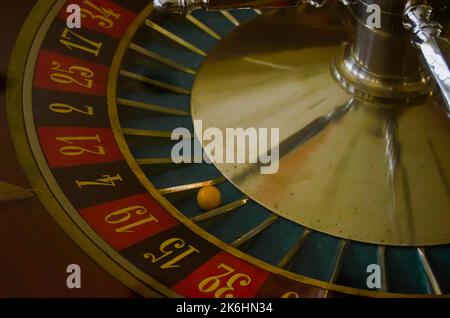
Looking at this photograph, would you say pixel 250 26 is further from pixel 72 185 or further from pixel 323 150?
pixel 72 185

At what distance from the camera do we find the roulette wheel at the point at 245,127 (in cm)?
113

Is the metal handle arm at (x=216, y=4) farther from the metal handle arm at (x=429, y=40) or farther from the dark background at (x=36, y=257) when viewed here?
the dark background at (x=36, y=257)

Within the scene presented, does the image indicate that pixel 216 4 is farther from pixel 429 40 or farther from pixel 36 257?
pixel 36 257

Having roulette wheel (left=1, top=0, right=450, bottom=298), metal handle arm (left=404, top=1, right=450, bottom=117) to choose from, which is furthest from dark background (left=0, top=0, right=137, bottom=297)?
metal handle arm (left=404, top=1, right=450, bottom=117)

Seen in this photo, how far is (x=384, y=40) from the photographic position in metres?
1.26

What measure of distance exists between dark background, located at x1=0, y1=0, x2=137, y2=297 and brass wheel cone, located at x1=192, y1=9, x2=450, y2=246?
34 cm

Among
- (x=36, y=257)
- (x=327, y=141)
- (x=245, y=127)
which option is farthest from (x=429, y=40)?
(x=36, y=257)

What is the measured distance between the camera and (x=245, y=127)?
4.57 feet

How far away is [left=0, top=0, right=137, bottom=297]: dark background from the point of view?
104cm

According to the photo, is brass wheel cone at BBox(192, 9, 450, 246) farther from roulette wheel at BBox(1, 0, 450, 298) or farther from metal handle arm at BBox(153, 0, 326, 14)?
metal handle arm at BBox(153, 0, 326, 14)

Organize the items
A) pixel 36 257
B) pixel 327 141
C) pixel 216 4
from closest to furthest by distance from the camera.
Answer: pixel 36 257, pixel 216 4, pixel 327 141

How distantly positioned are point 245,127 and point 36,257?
1.68ft

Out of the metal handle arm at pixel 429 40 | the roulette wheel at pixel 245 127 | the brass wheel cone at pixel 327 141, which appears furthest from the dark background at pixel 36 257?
the metal handle arm at pixel 429 40

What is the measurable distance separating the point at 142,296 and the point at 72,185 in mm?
277
